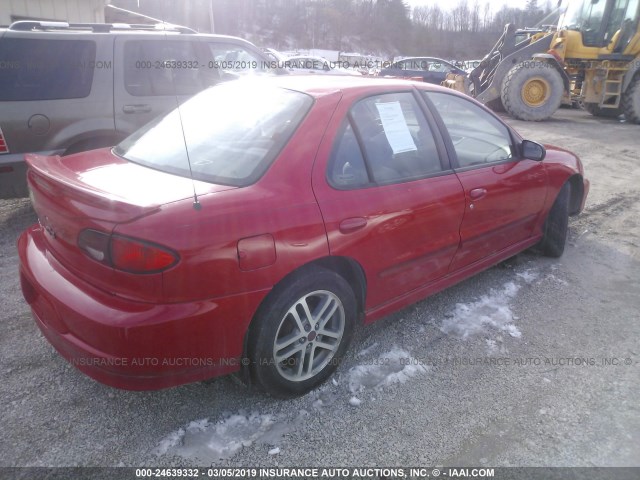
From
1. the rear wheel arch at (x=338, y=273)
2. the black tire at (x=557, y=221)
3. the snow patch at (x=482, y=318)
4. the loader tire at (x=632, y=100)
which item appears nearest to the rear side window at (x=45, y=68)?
the rear wheel arch at (x=338, y=273)

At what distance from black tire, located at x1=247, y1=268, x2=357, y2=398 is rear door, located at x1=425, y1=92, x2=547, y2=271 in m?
1.12

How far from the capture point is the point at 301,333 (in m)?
2.42

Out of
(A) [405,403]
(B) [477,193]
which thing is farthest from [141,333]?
(B) [477,193]

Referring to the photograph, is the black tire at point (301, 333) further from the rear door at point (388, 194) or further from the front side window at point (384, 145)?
the front side window at point (384, 145)

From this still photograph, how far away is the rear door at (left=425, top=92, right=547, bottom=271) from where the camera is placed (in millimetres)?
3240

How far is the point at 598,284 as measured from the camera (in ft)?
13.0

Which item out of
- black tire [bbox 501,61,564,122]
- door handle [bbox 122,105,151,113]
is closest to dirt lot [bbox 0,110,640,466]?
door handle [bbox 122,105,151,113]

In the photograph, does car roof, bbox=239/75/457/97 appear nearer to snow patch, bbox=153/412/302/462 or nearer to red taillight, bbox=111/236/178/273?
red taillight, bbox=111/236/178/273

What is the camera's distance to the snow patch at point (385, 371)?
2.67 metres

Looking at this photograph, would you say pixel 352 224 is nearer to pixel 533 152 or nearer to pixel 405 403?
pixel 405 403

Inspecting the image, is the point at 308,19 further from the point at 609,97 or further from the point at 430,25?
the point at 609,97

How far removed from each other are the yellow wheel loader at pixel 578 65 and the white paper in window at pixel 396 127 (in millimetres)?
10942

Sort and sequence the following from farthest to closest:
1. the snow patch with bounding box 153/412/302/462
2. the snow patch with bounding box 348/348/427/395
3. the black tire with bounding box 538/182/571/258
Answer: the black tire with bounding box 538/182/571/258 < the snow patch with bounding box 348/348/427/395 < the snow patch with bounding box 153/412/302/462

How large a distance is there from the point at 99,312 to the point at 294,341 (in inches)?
36.0
